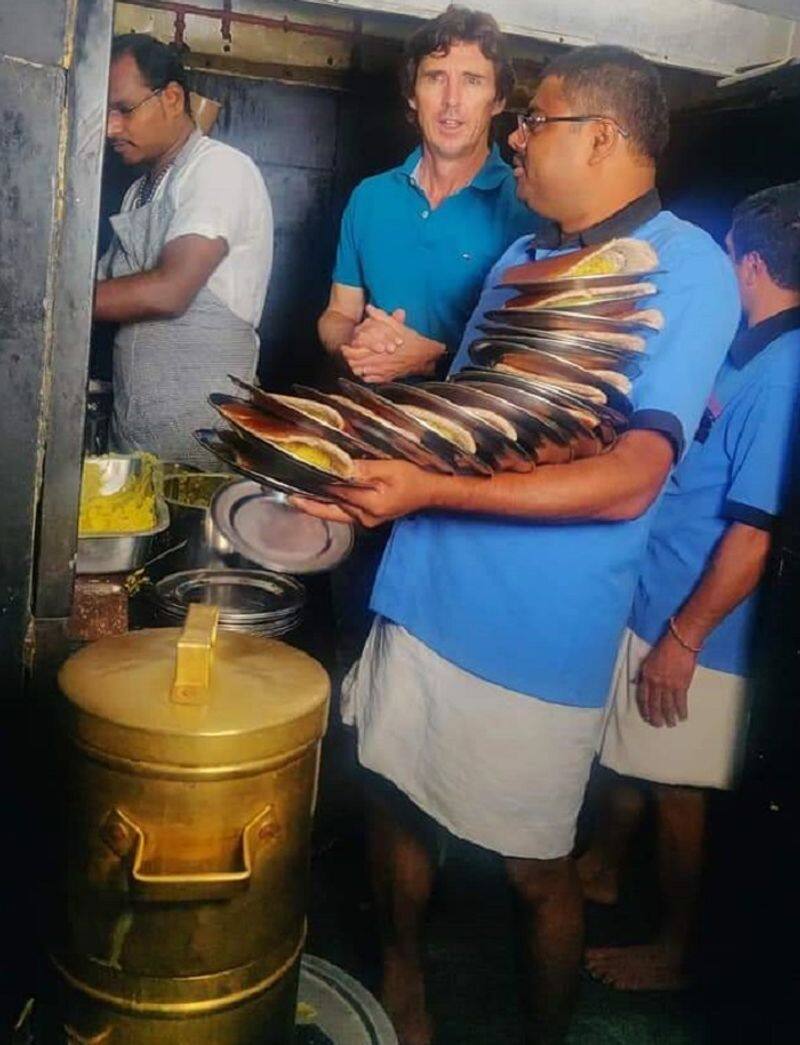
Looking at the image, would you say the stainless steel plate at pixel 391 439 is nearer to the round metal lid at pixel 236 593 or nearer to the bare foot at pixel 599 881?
the round metal lid at pixel 236 593

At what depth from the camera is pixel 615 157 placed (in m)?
2.26

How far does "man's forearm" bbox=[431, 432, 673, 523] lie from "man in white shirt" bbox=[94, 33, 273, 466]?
7.71ft

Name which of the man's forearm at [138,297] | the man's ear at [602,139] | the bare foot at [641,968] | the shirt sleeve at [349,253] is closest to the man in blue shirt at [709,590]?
the bare foot at [641,968]

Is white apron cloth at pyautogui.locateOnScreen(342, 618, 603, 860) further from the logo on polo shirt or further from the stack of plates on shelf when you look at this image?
the logo on polo shirt

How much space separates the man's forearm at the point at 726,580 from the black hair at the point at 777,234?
2.74 ft

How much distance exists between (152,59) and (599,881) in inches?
154

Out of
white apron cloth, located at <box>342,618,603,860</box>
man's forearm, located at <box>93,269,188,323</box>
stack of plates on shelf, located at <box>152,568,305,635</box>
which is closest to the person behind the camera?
white apron cloth, located at <box>342,618,603,860</box>

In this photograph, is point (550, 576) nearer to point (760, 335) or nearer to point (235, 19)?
point (760, 335)

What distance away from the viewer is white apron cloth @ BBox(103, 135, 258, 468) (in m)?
4.23

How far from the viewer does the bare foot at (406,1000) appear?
106 inches

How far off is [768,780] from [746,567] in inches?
23.5

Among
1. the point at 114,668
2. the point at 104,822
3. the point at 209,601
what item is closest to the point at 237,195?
the point at 209,601

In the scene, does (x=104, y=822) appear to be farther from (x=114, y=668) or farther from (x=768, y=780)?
(x=768, y=780)

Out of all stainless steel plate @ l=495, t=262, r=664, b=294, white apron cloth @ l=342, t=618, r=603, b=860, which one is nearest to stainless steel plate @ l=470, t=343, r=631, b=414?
stainless steel plate @ l=495, t=262, r=664, b=294
